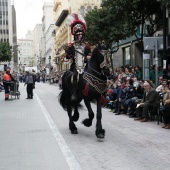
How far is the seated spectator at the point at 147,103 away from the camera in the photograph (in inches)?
449

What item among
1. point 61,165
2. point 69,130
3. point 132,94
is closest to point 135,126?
point 69,130

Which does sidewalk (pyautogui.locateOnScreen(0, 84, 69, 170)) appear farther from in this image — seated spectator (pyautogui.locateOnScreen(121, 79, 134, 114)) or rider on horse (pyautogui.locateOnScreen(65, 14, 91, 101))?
seated spectator (pyautogui.locateOnScreen(121, 79, 134, 114))

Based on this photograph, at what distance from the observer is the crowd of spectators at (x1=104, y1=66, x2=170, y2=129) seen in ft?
36.2

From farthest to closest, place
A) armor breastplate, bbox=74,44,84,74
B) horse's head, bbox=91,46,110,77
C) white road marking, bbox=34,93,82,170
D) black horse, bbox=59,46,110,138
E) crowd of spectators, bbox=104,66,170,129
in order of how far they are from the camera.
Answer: crowd of spectators, bbox=104,66,170,129 < armor breastplate, bbox=74,44,84,74 < black horse, bbox=59,46,110,138 < horse's head, bbox=91,46,110,77 < white road marking, bbox=34,93,82,170

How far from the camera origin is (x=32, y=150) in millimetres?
7141

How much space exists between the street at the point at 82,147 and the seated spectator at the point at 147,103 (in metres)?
0.54

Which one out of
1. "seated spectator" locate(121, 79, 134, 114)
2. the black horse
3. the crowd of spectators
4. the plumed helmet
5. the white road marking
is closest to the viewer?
the white road marking

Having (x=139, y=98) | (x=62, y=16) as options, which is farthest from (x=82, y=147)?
(x=62, y=16)

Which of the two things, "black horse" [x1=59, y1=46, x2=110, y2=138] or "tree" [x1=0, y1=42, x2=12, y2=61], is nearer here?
"black horse" [x1=59, y1=46, x2=110, y2=138]

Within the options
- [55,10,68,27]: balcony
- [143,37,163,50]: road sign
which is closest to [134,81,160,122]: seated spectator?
[143,37,163,50]: road sign

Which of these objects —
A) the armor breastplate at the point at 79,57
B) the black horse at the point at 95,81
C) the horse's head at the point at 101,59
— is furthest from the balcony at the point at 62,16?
the horse's head at the point at 101,59

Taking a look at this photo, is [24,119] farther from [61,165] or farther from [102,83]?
[61,165]

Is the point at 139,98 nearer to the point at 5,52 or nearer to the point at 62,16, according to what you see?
the point at 5,52

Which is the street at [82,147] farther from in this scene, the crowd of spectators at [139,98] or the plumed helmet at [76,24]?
the plumed helmet at [76,24]
